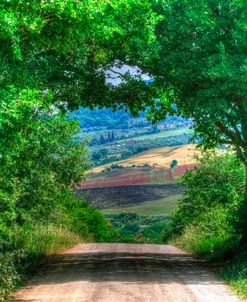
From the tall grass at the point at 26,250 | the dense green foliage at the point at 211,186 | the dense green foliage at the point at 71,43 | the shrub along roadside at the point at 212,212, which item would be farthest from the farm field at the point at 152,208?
the dense green foliage at the point at 71,43

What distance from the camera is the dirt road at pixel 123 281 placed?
15.5 meters

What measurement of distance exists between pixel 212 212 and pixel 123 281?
22986 mm

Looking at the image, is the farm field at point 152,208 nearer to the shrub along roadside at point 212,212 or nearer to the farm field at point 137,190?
the farm field at point 137,190

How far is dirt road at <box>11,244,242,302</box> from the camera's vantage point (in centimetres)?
1552

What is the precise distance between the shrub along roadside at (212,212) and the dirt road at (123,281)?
2002mm

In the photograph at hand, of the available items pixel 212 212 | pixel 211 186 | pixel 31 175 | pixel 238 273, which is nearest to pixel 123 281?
pixel 238 273

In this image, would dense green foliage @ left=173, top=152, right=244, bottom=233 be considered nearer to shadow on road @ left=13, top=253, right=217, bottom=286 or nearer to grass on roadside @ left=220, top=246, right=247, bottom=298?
shadow on road @ left=13, top=253, right=217, bottom=286

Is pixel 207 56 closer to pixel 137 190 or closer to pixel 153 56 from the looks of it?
pixel 153 56

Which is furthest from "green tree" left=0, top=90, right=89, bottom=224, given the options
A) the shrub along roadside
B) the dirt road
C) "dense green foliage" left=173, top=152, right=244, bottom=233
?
"dense green foliage" left=173, top=152, right=244, bottom=233

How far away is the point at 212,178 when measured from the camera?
47.4 meters

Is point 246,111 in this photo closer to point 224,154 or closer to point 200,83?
point 200,83

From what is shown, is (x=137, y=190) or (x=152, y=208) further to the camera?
(x=137, y=190)

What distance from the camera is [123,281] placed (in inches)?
720

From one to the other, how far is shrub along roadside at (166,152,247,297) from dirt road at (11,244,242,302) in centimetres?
200
